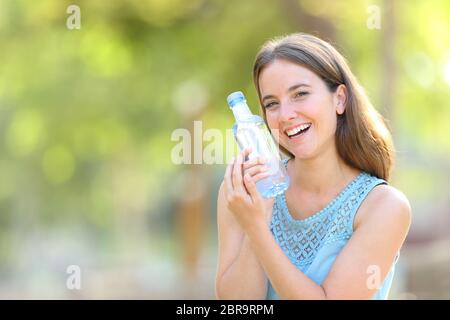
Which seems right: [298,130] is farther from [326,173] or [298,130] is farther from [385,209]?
[385,209]

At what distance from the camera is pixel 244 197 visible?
253cm

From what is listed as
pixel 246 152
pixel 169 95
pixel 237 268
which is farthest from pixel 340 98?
pixel 169 95

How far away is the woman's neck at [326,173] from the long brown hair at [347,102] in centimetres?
3

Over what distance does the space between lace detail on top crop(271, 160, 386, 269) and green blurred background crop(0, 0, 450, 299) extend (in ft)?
9.57

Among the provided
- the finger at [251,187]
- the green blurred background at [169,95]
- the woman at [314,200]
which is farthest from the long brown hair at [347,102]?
the green blurred background at [169,95]

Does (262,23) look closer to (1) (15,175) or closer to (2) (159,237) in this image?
(1) (15,175)

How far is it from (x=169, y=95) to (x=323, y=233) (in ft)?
34.2

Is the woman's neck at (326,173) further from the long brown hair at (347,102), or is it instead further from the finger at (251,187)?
the finger at (251,187)

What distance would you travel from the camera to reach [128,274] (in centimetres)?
1628

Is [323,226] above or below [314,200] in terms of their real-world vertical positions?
below

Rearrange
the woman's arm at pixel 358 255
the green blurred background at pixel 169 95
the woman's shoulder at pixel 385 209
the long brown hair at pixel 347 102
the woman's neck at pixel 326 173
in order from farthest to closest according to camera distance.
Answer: the green blurred background at pixel 169 95
the woman's neck at pixel 326 173
the long brown hair at pixel 347 102
the woman's shoulder at pixel 385 209
the woman's arm at pixel 358 255

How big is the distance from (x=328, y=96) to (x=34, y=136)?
38.4ft

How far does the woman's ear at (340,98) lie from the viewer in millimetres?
2857
